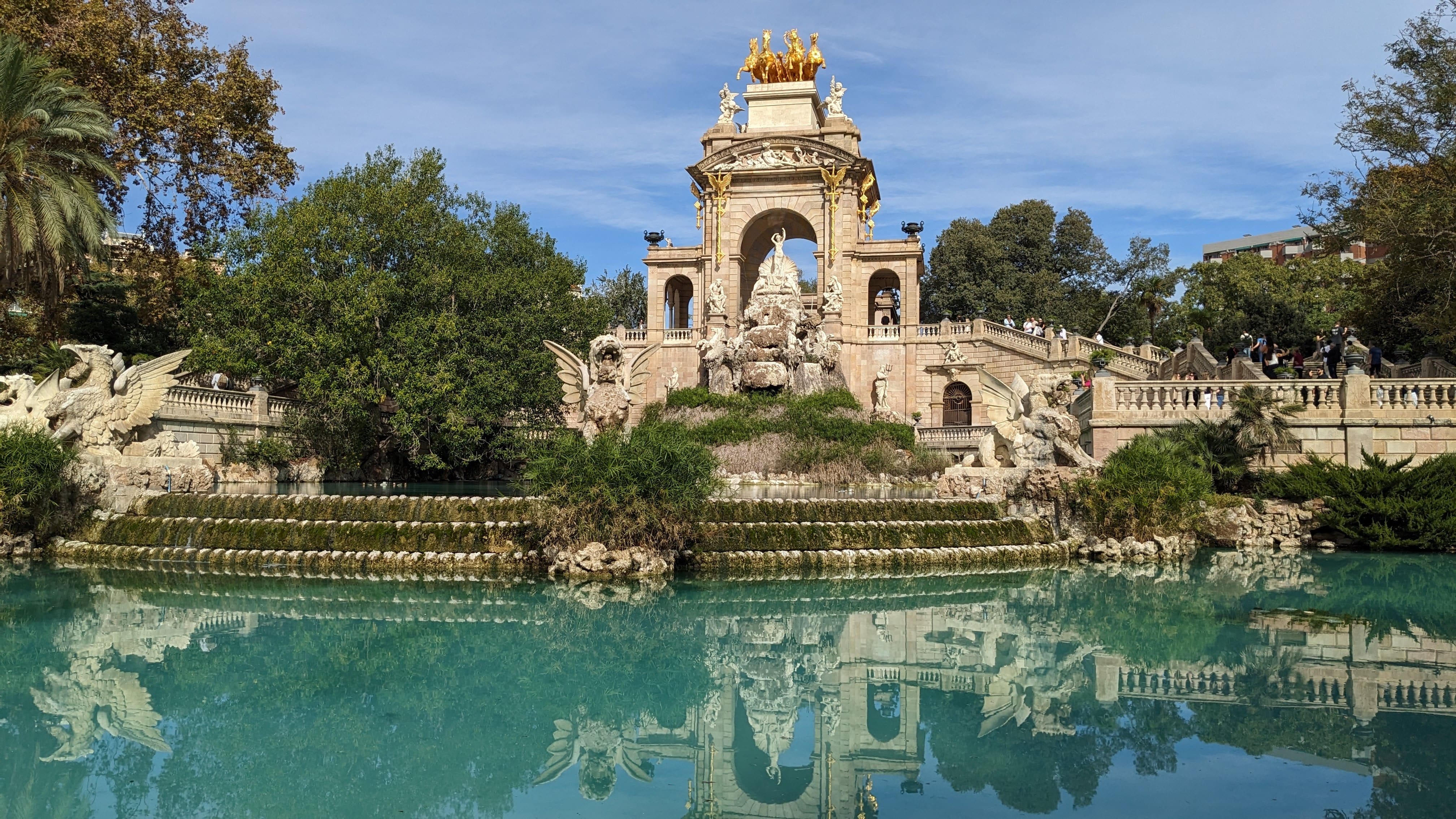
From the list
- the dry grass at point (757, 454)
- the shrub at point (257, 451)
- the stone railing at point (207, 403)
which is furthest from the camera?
the dry grass at point (757, 454)

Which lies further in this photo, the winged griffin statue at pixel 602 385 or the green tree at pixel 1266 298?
the green tree at pixel 1266 298

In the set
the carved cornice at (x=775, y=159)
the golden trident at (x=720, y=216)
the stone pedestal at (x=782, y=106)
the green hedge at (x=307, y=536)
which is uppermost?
the stone pedestal at (x=782, y=106)

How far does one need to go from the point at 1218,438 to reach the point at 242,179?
937 inches

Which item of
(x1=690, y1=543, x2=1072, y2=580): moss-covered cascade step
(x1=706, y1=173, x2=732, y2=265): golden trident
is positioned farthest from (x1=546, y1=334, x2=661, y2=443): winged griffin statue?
(x1=706, y1=173, x2=732, y2=265): golden trident

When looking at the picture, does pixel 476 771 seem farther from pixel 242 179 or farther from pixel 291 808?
pixel 242 179

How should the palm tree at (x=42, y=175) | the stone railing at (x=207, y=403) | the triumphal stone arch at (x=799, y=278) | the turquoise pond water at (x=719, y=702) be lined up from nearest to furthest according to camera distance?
the turquoise pond water at (x=719, y=702)
the palm tree at (x=42, y=175)
the stone railing at (x=207, y=403)
the triumphal stone arch at (x=799, y=278)

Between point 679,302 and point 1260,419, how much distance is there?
28357 mm

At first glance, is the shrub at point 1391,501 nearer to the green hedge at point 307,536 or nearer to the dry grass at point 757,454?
the dry grass at point 757,454

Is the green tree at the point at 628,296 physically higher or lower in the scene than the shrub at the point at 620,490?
higher

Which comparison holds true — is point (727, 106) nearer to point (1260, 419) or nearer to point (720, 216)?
point (720, 216)

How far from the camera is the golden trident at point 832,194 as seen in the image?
1511 inches

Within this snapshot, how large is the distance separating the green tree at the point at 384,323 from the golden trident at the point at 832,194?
13013 mm

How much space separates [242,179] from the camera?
26.8 metres

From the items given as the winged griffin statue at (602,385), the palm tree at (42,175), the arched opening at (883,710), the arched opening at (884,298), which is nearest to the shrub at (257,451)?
the palm tree at (42,175)
